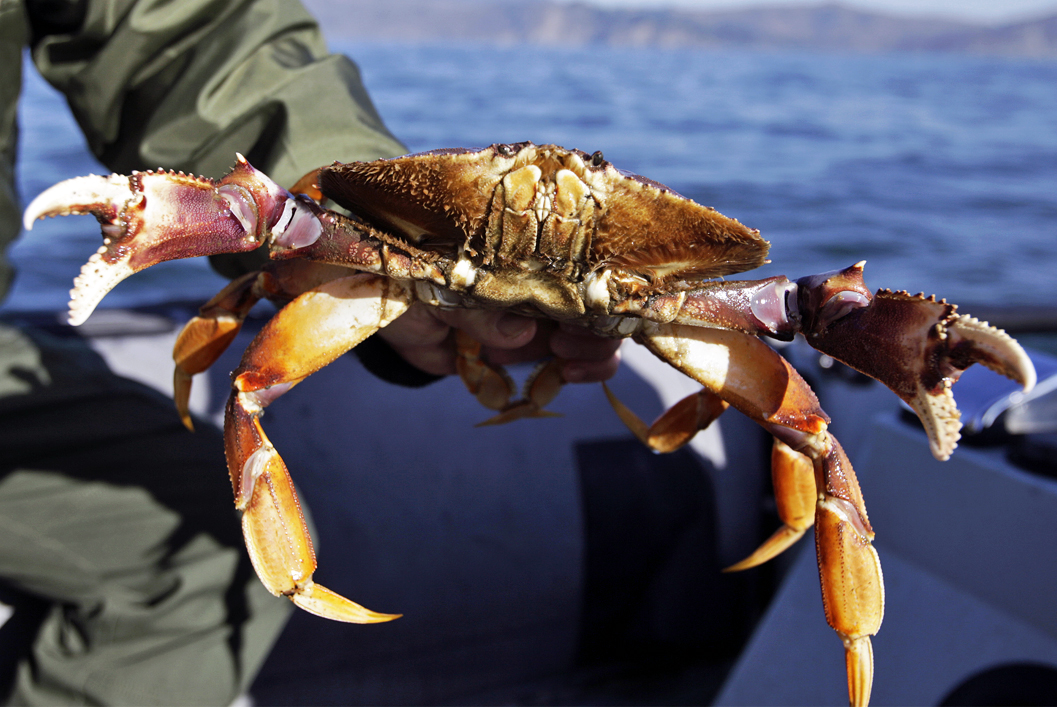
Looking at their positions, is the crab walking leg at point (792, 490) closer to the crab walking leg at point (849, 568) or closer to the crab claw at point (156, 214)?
the crab walking leg at point (849, 568)

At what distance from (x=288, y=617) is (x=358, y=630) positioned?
21cm

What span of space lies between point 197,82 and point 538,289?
4.15ft

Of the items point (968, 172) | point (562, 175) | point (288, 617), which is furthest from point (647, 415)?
point (968, 172)

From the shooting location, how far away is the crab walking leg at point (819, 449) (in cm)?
143

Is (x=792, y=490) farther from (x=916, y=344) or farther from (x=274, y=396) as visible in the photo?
(x=274, y=396)

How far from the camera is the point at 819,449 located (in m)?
1.49

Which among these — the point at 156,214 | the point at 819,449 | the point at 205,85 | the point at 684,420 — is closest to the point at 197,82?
the point at 205,85

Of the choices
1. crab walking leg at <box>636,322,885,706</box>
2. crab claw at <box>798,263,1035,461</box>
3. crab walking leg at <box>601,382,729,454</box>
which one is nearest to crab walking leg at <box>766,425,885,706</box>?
crab walking leg at <box>636,322,885,706</box>

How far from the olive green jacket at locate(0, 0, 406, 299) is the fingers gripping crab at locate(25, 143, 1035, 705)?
0.54 meters

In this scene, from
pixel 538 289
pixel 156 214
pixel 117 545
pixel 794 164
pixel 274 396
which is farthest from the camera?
pixel 794 164

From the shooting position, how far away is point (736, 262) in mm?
1433

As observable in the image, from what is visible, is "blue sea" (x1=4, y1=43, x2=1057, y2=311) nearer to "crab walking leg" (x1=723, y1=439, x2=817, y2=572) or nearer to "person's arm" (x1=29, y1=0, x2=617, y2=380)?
"person's arm" (x1=29, y1=0, x2=617, y2=380)

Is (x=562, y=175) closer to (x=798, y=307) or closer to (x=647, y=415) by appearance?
(x=798, y=307)

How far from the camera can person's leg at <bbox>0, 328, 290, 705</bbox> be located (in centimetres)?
196
